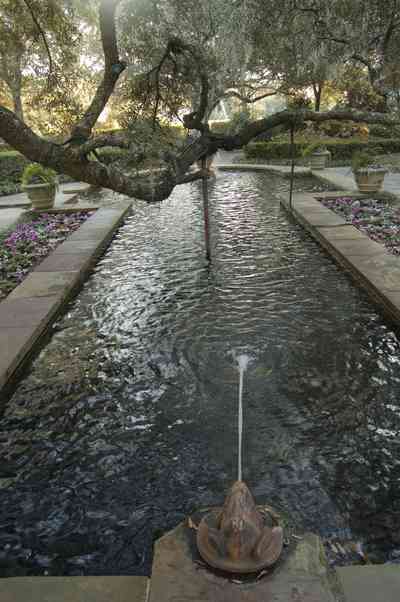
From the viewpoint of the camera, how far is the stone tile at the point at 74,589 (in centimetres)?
203

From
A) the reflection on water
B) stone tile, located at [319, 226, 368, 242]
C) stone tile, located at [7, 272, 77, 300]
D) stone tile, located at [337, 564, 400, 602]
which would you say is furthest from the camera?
stone tile, located at [319, 226, 368, 242]

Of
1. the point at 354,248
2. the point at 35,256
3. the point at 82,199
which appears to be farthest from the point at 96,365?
the point at 82,199

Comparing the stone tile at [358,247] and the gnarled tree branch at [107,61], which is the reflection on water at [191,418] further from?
the gnarled tree branch at [107,61]

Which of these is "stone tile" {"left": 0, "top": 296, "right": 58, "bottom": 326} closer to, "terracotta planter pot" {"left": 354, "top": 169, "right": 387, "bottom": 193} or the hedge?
"terracotta planter pot" {"left": 354, "top": 169, "right": 387, "bottom": 193}

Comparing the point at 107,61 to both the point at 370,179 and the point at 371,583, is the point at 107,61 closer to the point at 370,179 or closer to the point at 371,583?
the point at 371,583

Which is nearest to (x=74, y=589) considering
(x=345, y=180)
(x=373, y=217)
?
(x=373, y=217)

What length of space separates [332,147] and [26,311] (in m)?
18.7

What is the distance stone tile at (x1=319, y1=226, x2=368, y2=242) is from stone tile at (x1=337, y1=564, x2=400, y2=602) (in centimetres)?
629

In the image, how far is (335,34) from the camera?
8.27m

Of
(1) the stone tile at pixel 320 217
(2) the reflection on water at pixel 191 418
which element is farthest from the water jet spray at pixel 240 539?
(1) the stone tile at pixel 320 217

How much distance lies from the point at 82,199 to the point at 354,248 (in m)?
10.2

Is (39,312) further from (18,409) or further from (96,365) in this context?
(18,409)

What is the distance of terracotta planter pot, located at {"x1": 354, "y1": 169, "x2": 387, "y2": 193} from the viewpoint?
11.6m

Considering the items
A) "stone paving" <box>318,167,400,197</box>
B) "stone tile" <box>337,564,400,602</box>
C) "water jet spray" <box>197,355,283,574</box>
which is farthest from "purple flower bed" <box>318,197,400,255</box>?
"water jet spray" <box>197,355,283,574</box>
